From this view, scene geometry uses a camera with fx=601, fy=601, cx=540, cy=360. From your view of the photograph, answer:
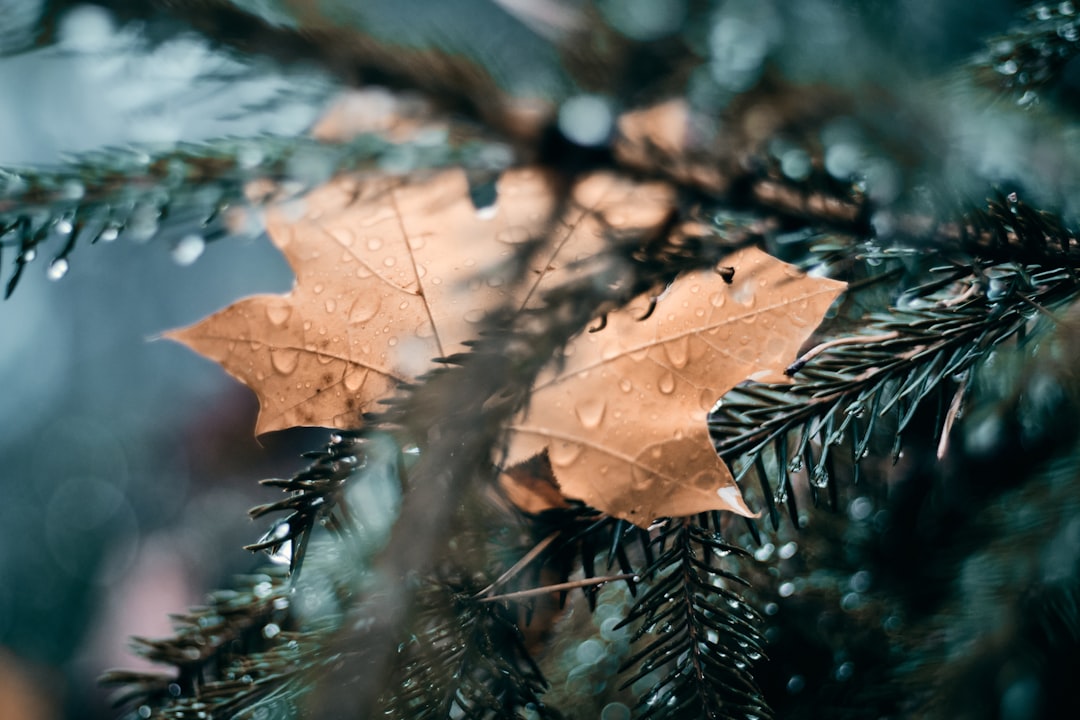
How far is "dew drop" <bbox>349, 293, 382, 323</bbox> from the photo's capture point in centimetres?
28

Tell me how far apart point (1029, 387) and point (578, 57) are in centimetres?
45

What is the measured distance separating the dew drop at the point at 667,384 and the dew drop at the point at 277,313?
173 mm

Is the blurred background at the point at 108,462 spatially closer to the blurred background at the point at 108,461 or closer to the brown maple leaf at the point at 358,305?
the blurred background at the point at 108,461

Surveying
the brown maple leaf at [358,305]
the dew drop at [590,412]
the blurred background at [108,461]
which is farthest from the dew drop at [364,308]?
the blurred background at [108,461]

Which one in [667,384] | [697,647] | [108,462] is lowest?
[108,462]

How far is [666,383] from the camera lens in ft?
0.90

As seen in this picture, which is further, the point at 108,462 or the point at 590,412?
the point at 108,462

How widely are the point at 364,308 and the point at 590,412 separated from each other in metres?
0.11

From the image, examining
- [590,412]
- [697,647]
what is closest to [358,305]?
[590,412]

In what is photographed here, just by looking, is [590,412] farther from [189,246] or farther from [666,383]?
[189,246]

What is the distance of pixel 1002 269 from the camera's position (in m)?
0.30

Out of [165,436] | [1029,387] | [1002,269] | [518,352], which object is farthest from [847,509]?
[165,436]

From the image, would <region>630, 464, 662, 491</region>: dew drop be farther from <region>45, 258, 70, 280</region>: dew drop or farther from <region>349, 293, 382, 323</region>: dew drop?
<region>45, 258, 70, 280</region>: dew drop

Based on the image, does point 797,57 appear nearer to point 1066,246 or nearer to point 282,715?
point 1066,246
